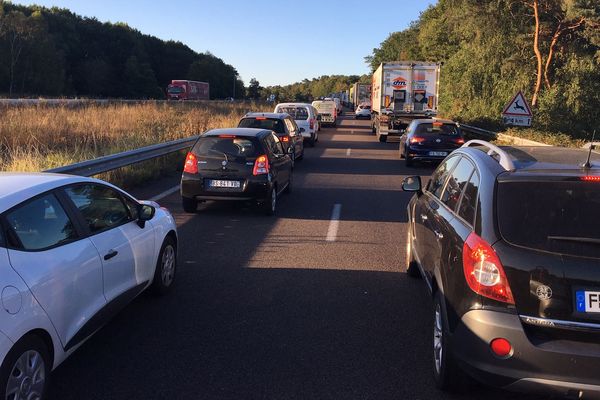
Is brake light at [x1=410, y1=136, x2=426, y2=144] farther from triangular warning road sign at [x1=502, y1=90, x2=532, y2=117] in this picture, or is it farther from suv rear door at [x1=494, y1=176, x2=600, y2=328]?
suv rear door at [x1=494, y1=176, x2=600, y2=328]

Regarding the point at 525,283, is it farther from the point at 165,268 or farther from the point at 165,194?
the point at 165,194

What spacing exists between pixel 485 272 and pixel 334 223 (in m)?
5.74

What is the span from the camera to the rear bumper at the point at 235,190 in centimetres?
914

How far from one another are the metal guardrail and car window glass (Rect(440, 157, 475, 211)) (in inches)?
228

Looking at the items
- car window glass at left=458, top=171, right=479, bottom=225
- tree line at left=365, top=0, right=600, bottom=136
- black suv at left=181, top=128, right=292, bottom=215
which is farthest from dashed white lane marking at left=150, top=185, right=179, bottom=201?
tree line at left=365, top=0, right=600, bottom=136

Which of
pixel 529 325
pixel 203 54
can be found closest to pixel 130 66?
pixel 203 54

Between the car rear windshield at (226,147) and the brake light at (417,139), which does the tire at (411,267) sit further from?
the brake light at (417,139)

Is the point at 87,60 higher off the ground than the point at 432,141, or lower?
higher

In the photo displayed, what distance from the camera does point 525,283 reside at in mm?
3016

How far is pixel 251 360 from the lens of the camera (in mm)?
4016

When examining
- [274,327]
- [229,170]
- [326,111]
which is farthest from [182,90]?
[274,327]

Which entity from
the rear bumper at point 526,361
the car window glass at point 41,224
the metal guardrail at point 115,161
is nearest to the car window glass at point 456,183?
the rear bumper at point 526,361

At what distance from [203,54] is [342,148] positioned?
13793 centimetres

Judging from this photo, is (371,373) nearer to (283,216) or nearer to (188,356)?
(188,356)
